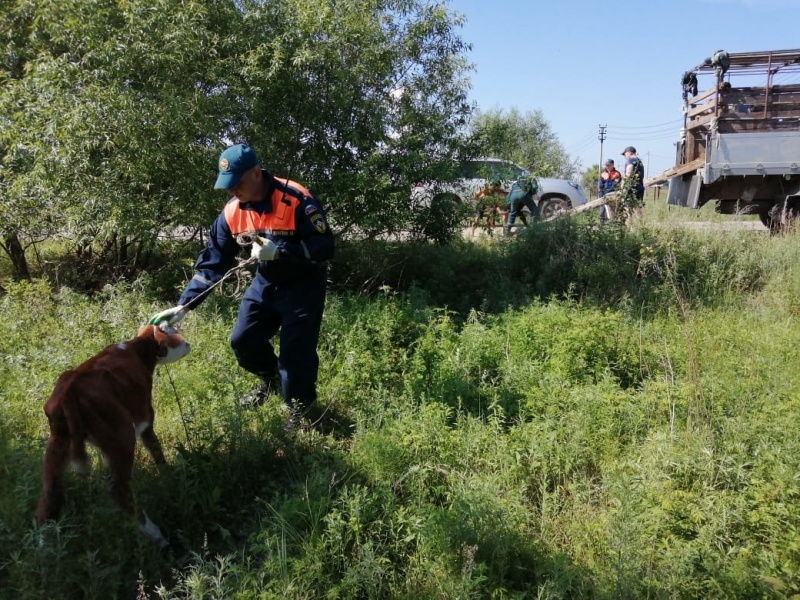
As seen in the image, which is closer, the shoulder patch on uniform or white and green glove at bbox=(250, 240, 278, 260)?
white and green glove at bbox=(250, 240, 278, 260)

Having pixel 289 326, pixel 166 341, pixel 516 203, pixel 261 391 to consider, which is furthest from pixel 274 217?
pixel 516 203

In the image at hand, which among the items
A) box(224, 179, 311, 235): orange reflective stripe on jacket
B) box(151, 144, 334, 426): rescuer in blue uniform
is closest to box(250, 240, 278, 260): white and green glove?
box(151, 144, 334, 426): rescuer in blue uniform

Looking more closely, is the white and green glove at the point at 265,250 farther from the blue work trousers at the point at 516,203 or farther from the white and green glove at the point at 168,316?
the blue work trousers at the point at 516,203

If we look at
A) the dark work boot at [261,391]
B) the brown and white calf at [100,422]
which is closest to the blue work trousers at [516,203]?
the dark work boot at [261,391]

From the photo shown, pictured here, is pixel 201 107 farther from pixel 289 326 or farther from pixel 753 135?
pixel 753 135

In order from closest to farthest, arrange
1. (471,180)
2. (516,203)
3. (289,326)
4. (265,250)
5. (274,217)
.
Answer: (265,250) → (274,217) → (289,326) → (471,180) → (516,203)

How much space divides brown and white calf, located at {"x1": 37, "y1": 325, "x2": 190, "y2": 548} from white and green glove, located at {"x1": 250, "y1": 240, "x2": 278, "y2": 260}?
93 centimetres

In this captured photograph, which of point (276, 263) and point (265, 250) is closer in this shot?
point (265, 250)

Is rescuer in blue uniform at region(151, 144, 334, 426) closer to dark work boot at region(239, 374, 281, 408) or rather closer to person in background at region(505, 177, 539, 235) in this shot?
dark work boot at region(239, 374, 281, 408)

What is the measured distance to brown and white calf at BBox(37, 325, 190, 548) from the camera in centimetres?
254

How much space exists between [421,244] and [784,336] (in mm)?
3987

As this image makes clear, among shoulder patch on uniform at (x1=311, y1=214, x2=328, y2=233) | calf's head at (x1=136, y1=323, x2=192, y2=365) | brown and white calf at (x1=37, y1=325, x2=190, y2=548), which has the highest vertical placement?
shoulder patch on uniform at (x1=311, y1=214, x2=328, y2=233)

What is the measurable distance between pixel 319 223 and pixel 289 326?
0.72m

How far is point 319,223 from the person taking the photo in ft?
12.0
